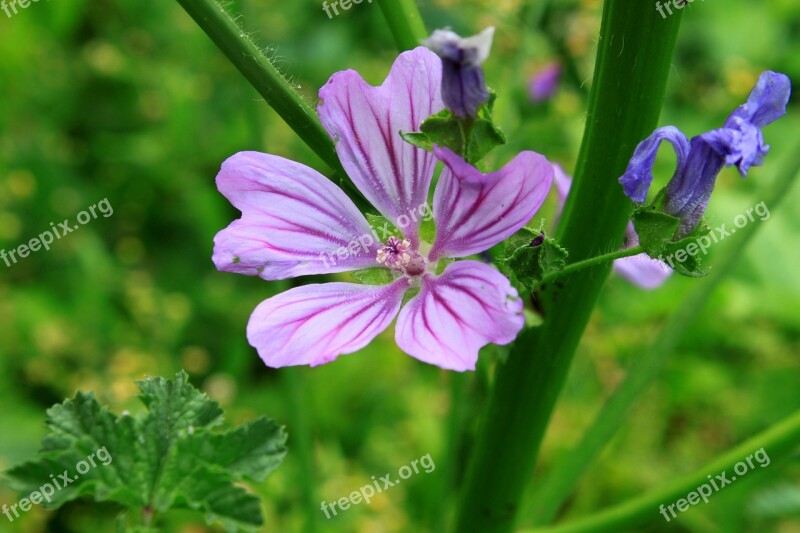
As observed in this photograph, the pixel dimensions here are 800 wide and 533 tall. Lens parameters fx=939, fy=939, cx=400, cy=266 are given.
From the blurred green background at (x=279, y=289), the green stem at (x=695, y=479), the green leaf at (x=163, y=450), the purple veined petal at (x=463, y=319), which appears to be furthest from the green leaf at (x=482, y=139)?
the blurred green background at (x=279, y=289)

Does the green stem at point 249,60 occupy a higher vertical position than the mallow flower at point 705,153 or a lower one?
higher

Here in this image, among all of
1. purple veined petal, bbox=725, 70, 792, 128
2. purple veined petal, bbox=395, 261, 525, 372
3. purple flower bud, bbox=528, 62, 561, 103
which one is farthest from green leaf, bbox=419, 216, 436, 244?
purple flower bud, bbox=528, 62, 561, 103

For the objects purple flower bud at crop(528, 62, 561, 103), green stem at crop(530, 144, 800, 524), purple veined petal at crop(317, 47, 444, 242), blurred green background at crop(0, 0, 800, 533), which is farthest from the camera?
blurred green background at crop(0, 0, 800, 533)

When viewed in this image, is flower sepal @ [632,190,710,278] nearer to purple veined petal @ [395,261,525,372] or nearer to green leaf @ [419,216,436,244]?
purple veined petal @ [395,261,525,372]

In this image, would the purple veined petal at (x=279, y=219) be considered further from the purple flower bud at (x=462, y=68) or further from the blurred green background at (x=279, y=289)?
the blurred green background at (x=279, y=289)

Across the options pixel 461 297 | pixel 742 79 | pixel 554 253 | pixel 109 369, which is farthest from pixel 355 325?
pixel 742 79

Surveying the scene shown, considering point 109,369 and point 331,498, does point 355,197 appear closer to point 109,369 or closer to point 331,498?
point 331,498
